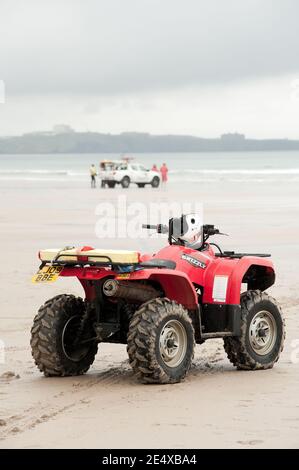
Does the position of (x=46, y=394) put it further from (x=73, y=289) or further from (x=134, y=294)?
(x=73, y=289)

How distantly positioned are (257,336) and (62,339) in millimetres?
1705

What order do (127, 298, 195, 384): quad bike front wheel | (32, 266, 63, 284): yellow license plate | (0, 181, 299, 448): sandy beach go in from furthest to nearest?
(32, 266, 63, 284): yellow license plate, (127, 298, 195, 384): quad bike front wheel, (0, 181, 299, 448): sandy beach

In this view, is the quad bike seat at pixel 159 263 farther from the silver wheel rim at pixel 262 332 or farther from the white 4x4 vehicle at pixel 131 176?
the white 4x4 vehicle at pixel 131 176

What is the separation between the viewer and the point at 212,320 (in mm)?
9922

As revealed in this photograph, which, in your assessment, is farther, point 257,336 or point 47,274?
point 257,336

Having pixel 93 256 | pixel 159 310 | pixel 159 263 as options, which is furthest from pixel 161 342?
pixel 93 256

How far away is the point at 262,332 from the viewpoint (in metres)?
10.1

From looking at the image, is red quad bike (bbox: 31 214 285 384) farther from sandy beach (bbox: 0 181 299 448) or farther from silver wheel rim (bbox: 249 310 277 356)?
sandy beach (bbox: 0 181 299 448)

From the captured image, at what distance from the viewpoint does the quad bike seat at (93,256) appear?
914 cm

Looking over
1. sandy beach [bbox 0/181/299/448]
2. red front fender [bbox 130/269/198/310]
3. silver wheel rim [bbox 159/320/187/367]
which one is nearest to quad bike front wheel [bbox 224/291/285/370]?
sandy beach [bbox 0/181/299/448]

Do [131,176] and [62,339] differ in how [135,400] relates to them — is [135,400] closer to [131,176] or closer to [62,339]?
[62,339]

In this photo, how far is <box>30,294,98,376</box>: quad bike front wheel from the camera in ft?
31.3
